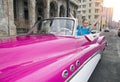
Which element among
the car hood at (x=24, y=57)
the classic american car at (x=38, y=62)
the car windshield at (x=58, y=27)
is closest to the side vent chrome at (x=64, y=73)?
the classic american car at (x=38, y=62)

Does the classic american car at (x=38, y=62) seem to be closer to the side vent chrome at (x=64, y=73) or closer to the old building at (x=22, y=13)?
the side vent chrome at (x=64, y=73)

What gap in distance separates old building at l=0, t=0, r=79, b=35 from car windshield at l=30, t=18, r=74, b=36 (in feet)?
19.0

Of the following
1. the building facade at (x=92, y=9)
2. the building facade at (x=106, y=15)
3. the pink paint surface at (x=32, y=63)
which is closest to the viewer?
the pink paint surface at (x=32, y=63)

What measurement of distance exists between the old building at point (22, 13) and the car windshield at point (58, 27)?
19.0 feet

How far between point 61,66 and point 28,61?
424mm

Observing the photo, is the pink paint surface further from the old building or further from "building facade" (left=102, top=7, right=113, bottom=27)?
"building facade" (left=102, top=7, right=113, bottom=27)

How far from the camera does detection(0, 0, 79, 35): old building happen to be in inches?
361

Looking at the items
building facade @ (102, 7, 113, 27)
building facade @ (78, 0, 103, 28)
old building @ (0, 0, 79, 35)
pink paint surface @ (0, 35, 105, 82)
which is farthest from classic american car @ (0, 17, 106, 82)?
building facade @ (102, 7, 113, 27)

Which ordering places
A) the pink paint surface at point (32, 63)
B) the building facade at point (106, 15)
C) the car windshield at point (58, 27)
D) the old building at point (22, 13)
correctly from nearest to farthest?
the pink paint surface at point (32, 63) < the car windshield at point (58, 27) < the old building at point (22, 13) < the building facade at point (106, 15)

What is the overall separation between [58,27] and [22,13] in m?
12.5

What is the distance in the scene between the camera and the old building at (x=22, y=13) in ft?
30.1

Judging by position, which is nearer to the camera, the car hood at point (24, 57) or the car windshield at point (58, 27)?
the car hood at point (24, 57)

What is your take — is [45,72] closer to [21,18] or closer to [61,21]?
[61,21]

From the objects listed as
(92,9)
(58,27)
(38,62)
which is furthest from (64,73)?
(92,9)
